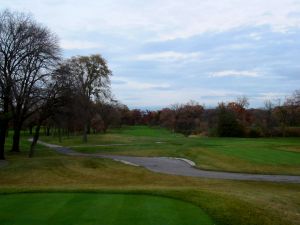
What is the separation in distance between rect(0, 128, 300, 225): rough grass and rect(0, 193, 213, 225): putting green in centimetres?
76

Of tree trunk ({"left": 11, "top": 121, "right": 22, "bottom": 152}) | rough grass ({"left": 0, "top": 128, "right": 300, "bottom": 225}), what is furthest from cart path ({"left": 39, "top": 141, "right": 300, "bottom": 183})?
tree trunk ({"left": 11, "top": 121, "right": 22, "bottom": 152})

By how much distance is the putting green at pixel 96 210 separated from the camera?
9.30 meters

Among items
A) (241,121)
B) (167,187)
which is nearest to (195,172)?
(167,187)

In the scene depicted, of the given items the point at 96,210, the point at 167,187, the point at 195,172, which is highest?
the point at 96,210

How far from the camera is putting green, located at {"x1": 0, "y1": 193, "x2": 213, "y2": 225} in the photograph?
30.5 ft

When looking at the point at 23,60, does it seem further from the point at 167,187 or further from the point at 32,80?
the point at 167,187

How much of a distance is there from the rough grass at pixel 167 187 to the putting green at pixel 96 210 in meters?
0.76

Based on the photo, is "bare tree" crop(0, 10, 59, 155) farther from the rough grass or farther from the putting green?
the putting green

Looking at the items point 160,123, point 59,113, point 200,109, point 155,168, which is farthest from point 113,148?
point 160,123

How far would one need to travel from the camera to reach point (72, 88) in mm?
37031

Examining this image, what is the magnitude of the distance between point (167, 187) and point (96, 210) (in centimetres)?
705

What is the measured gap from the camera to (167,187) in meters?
17.0

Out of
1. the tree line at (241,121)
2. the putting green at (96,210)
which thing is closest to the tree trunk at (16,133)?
the putting green at (96,210)

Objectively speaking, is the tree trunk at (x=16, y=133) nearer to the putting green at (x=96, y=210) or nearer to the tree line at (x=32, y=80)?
the tree line at (x=32, y=80)
